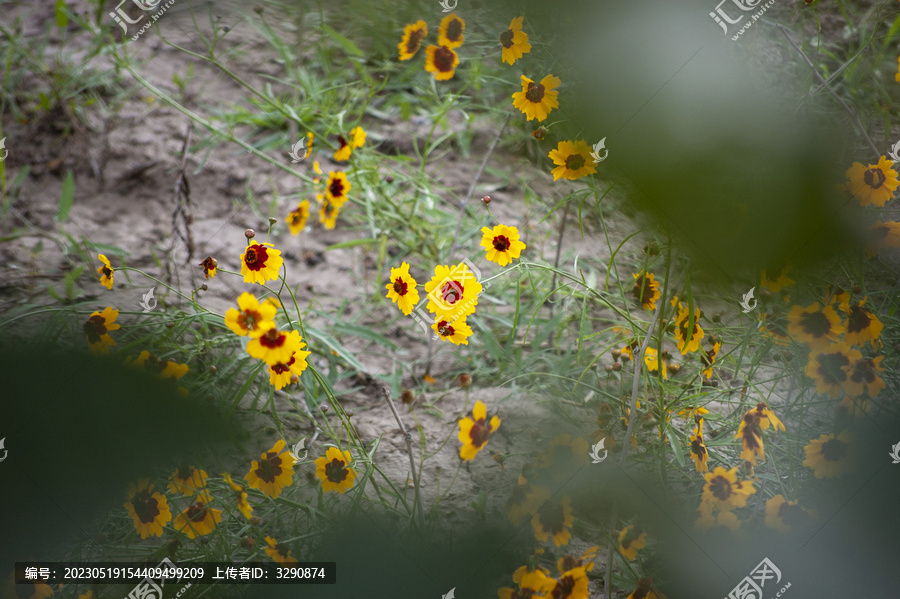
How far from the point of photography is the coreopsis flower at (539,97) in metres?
0.79

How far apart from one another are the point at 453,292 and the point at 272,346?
0.81 feet

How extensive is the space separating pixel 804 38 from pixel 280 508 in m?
1.41

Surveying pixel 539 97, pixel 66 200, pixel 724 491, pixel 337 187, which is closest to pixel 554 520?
pixel 724 491

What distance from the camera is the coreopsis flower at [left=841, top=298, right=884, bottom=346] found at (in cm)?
76

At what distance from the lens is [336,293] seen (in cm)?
145

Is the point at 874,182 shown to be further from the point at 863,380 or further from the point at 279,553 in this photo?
the point at 279,553

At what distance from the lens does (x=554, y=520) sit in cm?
78

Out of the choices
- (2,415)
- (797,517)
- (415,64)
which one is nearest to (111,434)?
(2,415)

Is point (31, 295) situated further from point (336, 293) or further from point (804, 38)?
point (804, 38)

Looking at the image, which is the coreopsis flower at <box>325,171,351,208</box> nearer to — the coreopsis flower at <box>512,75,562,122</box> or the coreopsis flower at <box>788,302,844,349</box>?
the coreopsis flower at <box>512,75,562,122</box>

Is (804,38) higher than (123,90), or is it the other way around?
(123,90)

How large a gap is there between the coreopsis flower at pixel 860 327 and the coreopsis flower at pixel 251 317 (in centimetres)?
72

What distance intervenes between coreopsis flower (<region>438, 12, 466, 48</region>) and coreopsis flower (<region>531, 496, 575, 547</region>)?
0.72 metres

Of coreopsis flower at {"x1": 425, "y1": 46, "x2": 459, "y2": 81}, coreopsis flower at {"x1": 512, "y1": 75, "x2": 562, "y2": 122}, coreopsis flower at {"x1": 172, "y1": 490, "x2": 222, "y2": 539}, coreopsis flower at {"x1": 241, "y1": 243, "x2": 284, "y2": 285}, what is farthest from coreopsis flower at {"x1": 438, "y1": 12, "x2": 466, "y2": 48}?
coreopsis flower at {"x1": 172, "y1": 490, "x2": 222, "y2": 539}
